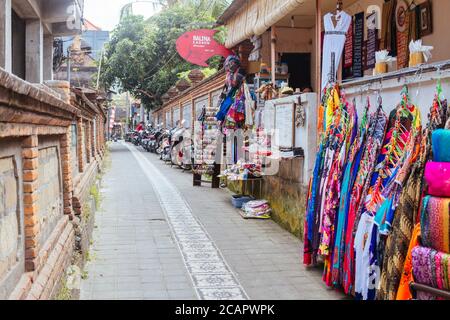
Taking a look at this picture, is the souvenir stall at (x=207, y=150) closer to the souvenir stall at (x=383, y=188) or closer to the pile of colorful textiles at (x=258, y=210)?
the pile of colorful textiles at (x=258, y=210)

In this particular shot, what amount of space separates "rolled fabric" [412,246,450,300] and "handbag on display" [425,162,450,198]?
16.1 inches

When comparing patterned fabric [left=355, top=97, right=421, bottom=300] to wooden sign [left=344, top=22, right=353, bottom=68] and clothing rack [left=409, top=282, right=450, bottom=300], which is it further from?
wooden sign [left=344, top=22, right=353, bottom=68]

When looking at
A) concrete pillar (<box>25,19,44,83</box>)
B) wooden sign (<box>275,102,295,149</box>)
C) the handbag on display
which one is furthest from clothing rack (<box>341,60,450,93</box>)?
concrete pillar (<box>25,19,44,83</box>)

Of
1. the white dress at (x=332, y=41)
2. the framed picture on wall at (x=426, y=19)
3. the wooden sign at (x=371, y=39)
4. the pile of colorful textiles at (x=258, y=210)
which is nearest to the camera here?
the white dress at (x=332, y=41)

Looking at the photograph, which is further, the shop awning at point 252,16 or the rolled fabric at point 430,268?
the shop awning at point 252,16

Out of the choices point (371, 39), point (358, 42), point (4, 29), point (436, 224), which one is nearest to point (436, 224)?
point (436, 224)

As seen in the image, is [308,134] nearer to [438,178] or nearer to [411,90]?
[411,90]

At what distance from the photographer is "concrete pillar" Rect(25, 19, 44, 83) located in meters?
10.7

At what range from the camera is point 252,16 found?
9.41 meters

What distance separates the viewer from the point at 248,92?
10516 mm

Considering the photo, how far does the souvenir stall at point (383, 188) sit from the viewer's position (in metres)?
3.70

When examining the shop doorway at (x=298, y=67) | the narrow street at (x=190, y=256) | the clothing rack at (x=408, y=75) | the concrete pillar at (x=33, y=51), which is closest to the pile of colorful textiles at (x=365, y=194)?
the clothing rack at (x=408, y=75)

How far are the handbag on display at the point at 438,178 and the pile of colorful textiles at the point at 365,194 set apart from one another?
27cm

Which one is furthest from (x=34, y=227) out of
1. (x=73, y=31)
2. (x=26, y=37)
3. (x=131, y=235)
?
(x=73, y=31)
